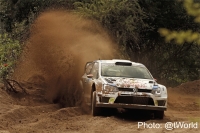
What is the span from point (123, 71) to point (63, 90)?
13.0 feet

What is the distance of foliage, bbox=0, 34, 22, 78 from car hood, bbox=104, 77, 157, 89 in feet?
18.3

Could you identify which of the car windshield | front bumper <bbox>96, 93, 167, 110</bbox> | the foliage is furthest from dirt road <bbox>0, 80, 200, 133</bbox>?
the foliage

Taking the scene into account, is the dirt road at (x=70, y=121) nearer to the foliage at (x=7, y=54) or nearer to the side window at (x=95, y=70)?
the side window at (x=95, y=70)

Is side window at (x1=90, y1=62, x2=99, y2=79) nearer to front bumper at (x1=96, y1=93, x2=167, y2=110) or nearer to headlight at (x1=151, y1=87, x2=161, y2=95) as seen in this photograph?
front bumper at (x1=96, y1=93, x2=167, y2=110)

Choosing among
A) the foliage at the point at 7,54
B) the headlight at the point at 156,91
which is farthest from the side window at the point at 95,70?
the foliage at the point at 7,54

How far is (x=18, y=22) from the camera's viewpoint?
25.7 m

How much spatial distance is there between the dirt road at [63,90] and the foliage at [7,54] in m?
0.75

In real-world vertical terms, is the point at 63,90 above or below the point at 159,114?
below

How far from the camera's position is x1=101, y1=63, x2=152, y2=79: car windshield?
11062mm

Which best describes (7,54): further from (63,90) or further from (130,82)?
(130,82)

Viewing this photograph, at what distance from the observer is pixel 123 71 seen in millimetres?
11242

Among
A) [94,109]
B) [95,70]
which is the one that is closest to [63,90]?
[95,70]

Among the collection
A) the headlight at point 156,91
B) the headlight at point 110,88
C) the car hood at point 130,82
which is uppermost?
the car hood at point 130,82

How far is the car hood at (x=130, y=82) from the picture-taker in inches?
394
